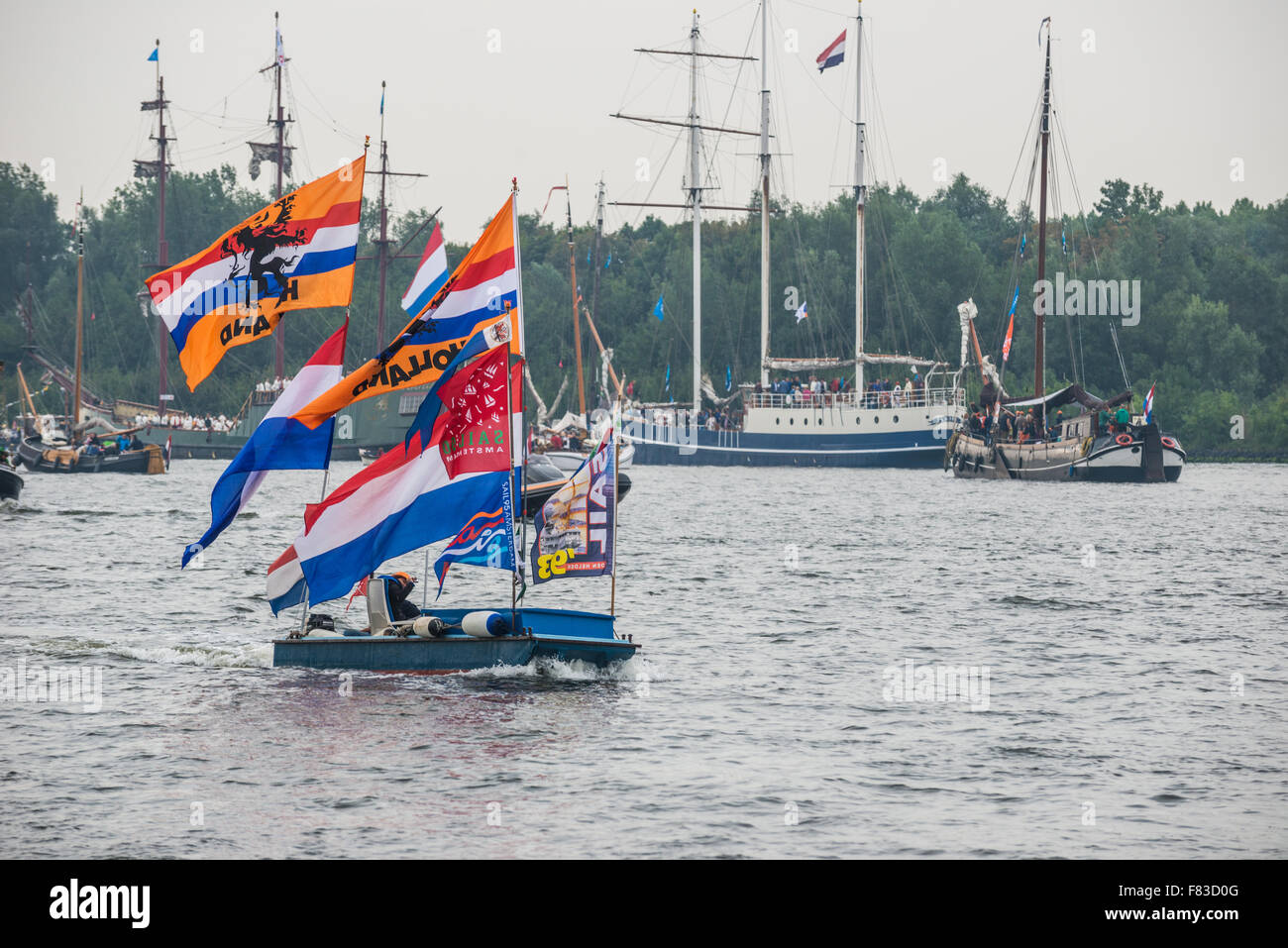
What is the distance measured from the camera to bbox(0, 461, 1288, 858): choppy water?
49.1 ft

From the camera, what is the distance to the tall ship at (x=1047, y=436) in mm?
79625

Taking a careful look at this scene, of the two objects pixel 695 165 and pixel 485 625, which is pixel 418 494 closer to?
pixel 485 625

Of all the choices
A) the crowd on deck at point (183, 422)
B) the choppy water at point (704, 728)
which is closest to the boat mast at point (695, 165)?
the crowd on deck at point (183, 422)

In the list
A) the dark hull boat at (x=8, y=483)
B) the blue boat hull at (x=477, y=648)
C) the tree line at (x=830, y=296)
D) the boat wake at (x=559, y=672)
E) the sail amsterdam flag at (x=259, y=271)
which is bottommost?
the boat wake at (x=559, y=672)

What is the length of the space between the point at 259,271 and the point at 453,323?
2.80 m

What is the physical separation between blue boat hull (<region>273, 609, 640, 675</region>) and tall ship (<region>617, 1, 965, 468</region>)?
75.5 m

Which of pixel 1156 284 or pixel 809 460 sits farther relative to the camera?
pixel 1156 284

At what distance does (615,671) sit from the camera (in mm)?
22484

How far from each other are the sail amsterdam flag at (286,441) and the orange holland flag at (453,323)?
7.9 inches

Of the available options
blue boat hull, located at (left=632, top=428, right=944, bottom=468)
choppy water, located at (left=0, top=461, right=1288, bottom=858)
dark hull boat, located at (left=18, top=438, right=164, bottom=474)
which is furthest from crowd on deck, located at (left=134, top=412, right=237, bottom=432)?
choppy water, located at (left=0, top=461, right=1288, bottom=858)

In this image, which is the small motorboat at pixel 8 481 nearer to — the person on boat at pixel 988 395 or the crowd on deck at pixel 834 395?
the person on boat at pixel 988 395
